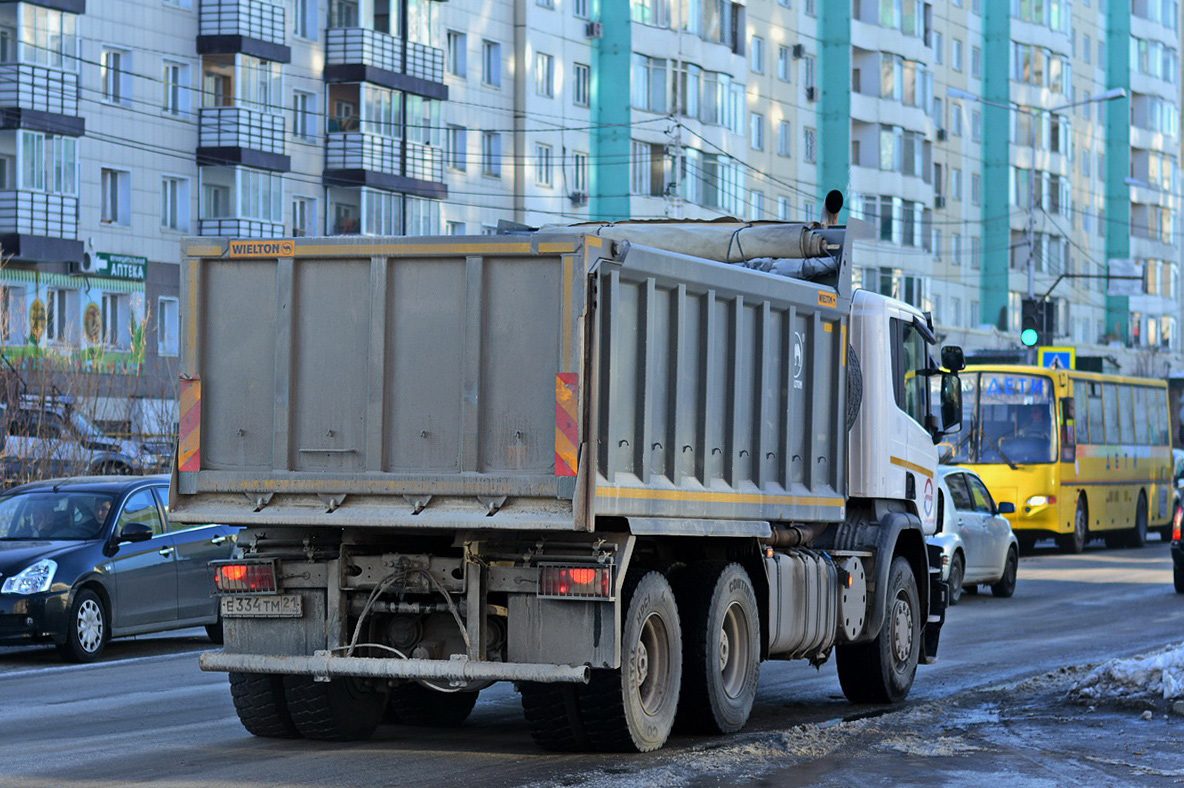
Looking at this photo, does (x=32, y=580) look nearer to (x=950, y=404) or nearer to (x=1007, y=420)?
(x=950, y=404)

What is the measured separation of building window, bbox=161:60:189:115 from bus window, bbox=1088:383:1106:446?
2312 centimetres

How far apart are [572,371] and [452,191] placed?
4974cm

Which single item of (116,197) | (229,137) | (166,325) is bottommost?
(166,325)

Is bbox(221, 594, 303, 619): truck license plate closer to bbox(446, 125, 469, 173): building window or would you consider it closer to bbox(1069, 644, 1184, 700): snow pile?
bbox(1069, 644, 1184, 700): snow pile

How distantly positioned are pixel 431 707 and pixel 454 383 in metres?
2.78

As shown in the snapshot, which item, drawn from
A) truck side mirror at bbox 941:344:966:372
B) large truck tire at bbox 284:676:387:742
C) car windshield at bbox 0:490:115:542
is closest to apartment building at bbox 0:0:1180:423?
car windshield at bbox 0:490:115:542

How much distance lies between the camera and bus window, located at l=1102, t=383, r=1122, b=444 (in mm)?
38000

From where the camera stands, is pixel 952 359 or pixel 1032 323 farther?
pixel 1032 323

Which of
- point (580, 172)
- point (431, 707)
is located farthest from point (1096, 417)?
point (580, 172)

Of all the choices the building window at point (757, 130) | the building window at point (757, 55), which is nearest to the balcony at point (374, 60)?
the building window at point (757, 130)

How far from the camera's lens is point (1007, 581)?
25.5 metres

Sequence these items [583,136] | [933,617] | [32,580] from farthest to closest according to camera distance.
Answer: [583,136], [32,580], [933,617]

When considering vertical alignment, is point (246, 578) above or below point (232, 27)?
below

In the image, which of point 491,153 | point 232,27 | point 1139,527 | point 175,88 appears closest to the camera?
point 1139,527
